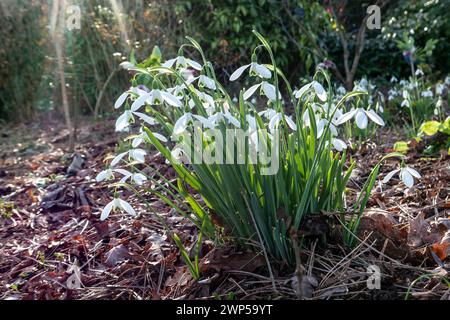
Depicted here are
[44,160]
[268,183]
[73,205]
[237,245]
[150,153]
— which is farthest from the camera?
[44,160]

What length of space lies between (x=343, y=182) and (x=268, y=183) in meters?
0.25

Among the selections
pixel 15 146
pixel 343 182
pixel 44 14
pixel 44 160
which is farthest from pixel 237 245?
pixel 44 14

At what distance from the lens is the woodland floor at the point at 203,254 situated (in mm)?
1447

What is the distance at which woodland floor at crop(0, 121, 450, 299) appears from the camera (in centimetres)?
145

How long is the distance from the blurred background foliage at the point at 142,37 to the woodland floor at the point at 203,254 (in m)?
2.40

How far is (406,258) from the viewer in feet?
5.01

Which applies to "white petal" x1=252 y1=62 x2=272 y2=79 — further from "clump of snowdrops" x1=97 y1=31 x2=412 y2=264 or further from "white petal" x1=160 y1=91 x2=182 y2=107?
"white petal" x1=160 y1=91 x2=182 y2=107

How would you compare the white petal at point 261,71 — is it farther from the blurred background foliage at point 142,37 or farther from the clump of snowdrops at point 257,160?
the blurred background foliage at point 142,37

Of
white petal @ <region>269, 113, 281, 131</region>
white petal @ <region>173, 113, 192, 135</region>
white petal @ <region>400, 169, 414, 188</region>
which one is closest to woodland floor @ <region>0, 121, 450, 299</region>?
white petal @ <region>400, 169, 414, 188</region>

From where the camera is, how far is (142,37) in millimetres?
5102

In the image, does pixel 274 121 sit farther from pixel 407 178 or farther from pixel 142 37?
pixel 142 37

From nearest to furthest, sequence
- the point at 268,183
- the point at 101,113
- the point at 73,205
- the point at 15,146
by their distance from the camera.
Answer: the point at 268,183 → the point at 73,205 → the point at 15,146 → the point at 101,113

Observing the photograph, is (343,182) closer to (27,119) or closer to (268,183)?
(268,183)

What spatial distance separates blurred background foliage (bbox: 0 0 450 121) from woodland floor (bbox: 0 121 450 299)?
7.89 ft
